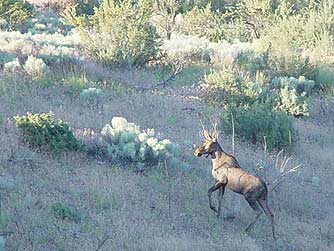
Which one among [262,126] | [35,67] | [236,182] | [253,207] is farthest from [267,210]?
[35,67]

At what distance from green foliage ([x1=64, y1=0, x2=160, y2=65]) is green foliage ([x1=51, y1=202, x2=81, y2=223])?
8.83 meters

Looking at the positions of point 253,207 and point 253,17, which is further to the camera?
point 253,17

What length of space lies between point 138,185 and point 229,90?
234 inches

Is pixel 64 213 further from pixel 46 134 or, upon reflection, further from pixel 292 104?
pixel 292 104

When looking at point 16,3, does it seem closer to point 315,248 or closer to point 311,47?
point 311,47

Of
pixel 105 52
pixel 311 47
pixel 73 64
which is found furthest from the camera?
pixel 311 47

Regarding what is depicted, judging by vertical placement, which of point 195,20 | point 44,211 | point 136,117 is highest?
point 44,211

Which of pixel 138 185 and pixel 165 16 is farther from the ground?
pixel 138 185

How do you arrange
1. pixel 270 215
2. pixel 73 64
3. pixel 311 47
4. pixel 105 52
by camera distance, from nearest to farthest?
pixel 270 215 → pixel 73 64 → pixel 105 52 → pixel 311 47

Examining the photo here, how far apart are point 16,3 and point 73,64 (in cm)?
637

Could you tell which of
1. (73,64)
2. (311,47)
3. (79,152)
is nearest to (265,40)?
(311,47)

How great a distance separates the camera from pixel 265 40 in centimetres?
1983

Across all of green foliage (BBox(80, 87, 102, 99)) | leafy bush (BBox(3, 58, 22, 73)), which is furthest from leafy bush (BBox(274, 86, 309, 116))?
leafy bush (BBox(3, 58, 22, 73))

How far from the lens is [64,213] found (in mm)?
7188
